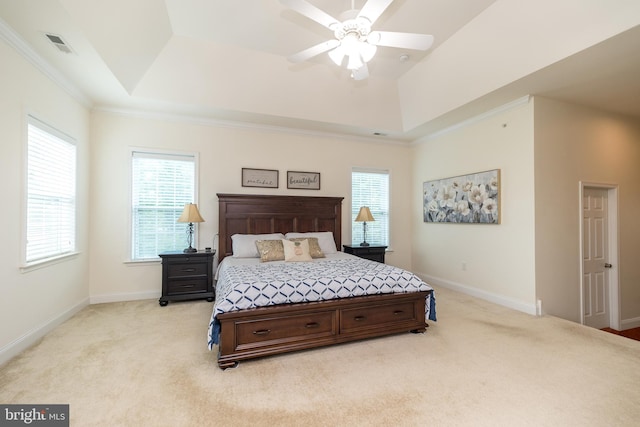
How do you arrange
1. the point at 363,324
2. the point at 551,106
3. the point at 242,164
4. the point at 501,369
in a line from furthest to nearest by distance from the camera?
the point at 242,164, the point at 551,106, the point at 363,324, the point at 501,369

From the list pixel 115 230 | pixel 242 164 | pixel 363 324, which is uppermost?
pixel 242 164

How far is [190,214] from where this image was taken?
406cm

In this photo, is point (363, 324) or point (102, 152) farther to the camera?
point (102, 152)

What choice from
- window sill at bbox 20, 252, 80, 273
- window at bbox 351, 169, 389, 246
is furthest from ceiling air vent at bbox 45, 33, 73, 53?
window at bbox 351, 169, 389, 246

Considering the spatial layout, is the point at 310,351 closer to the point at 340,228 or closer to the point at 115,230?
the point at 340,228

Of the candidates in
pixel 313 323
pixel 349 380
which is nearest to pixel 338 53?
pixel 313 323

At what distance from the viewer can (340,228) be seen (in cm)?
515

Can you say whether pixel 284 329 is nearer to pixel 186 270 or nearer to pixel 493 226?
pixel 186 270

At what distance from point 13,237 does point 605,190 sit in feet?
23.8

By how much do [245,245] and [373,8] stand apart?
10.7ft

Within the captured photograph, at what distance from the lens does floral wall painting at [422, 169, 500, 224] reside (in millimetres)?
4066

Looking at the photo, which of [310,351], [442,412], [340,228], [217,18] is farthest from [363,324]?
[217,18]

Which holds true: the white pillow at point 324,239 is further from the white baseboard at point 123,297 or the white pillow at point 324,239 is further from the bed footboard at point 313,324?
the white baseboard at point 123,297

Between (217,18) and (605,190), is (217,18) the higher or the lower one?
the higher one
